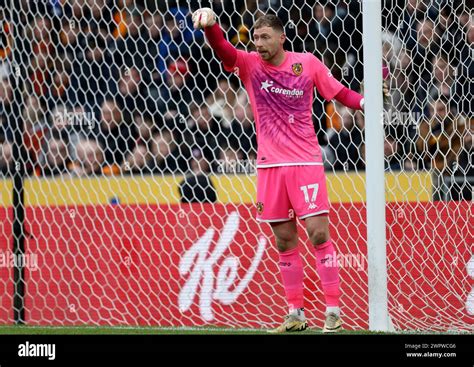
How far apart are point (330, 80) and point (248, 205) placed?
1400 millimetres

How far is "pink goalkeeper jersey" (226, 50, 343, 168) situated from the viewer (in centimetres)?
575

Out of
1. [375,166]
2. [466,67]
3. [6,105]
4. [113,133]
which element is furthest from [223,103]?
[375,166]

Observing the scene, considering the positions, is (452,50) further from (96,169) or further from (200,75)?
(96,169)

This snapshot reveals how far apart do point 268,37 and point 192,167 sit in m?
1.89

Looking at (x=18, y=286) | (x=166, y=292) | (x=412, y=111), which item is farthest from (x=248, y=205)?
(x=18, y=286)

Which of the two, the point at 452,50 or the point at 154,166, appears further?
the point at 154,166

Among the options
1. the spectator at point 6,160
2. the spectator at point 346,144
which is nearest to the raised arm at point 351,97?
the spectator at point 346,144

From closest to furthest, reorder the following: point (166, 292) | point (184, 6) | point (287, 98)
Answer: point (287, 98) < point (166, 292) < point (184, 6)

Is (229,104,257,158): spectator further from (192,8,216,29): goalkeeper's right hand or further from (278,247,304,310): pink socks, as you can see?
(192,8,216,29): goalkeeper's right hand

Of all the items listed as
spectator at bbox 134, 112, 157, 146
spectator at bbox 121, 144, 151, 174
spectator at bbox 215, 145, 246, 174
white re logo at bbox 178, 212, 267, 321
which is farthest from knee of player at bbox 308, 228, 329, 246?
spectator at bbox 134, 112, 157, 146

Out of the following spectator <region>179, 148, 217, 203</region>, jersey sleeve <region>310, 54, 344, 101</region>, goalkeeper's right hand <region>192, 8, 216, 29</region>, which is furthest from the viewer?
spectator <region>179, 148, 217, 203</region>

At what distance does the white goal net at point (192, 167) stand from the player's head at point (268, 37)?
1031mm

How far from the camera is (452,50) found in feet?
21.8

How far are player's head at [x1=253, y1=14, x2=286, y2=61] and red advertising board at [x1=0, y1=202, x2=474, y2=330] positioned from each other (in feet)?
4.40
